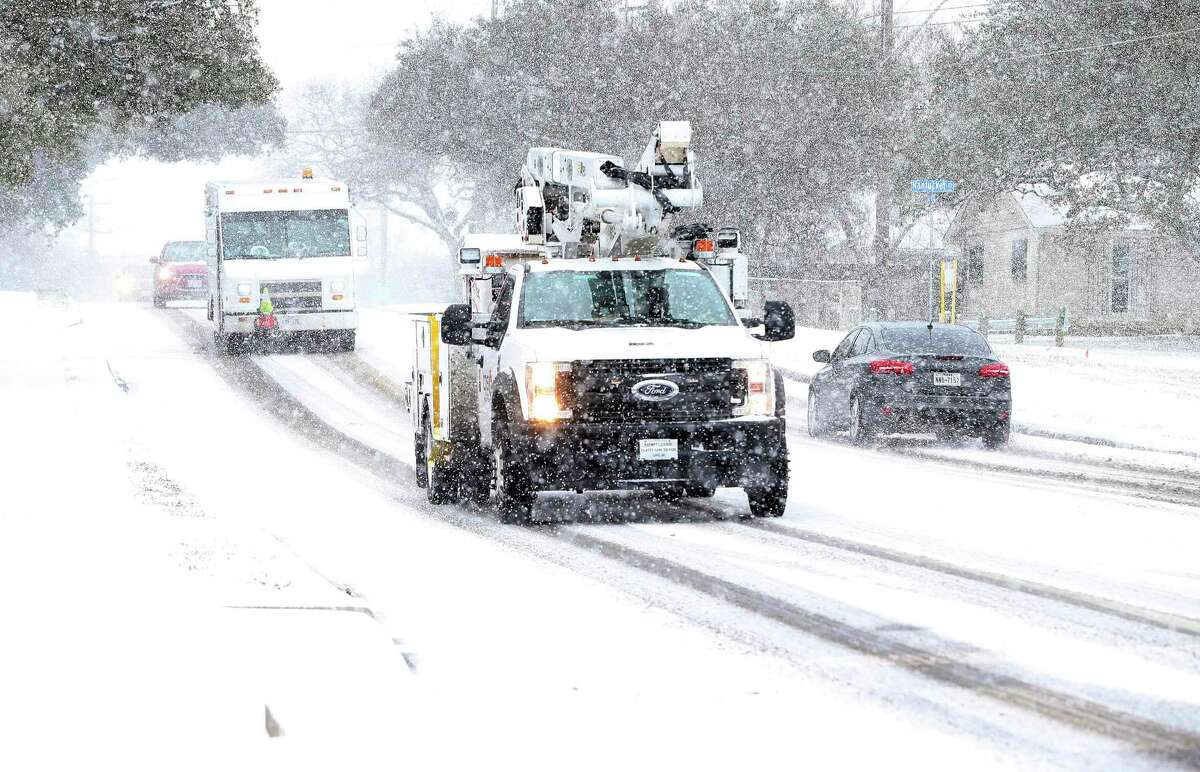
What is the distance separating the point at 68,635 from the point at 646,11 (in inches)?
1945

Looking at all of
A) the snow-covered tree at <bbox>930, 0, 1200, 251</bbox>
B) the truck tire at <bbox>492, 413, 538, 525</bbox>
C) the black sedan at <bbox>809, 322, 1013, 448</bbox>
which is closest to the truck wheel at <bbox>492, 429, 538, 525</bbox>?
the truck tire at <bbox>492, 413, 538, 525</bbox>

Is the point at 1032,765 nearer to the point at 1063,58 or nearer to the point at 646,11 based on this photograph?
the point at 1063,58

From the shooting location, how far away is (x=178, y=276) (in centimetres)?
5175

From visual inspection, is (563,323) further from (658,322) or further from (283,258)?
(283,258)

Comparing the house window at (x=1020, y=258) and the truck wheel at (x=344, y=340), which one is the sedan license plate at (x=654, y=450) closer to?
the truck wheel at (x=344, y=340)

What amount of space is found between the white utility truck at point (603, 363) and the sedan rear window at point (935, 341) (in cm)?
563

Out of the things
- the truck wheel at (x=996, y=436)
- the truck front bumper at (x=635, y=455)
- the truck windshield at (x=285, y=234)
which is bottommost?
the truck wheel at (x=996, y=436)

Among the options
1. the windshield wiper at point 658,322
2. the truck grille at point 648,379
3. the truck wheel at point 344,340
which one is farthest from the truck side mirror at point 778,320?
the truck wheel at point 344,340

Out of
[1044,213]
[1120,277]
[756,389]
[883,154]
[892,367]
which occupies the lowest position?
[892,367]

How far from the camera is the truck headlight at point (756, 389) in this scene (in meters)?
13.6

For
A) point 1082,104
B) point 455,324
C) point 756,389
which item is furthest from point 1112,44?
point 455,324

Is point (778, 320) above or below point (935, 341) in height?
above

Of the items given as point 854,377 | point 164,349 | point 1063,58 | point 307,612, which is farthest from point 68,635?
point 1063,58

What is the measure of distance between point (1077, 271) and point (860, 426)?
36.6 meters
